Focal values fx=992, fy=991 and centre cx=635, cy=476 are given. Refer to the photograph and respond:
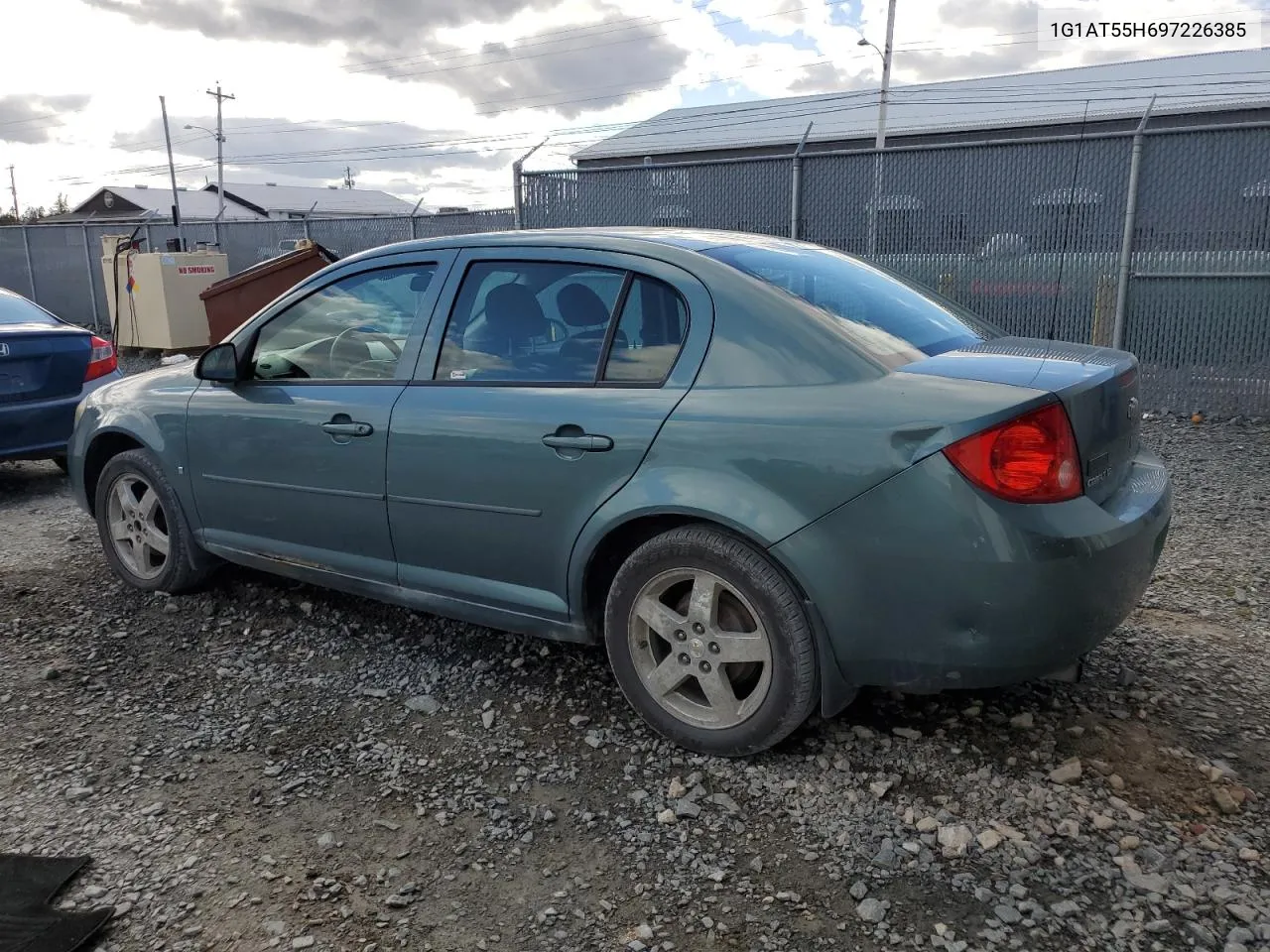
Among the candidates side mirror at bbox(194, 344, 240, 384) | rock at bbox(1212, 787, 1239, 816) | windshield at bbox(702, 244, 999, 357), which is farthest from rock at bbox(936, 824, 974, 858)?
side mirror at bbox(194, 344, 240, 384)

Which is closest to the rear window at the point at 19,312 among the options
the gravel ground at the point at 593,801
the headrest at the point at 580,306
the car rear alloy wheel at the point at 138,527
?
the car rear alloy wheel at the point at 138,527

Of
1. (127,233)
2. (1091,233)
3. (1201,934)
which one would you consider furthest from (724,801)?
(127,233)

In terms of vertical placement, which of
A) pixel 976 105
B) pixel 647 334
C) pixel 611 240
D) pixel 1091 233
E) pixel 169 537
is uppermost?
pixel 976 105

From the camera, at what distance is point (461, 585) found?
3457 mm

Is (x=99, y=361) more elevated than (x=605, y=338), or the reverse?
(x=605, y=338)

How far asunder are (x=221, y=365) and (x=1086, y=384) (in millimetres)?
3212

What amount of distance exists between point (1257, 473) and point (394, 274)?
540 centimetres

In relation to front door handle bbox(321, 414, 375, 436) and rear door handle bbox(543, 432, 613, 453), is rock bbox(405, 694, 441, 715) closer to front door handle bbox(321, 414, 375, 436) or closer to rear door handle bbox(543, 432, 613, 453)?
front door handle bbox(321, 414, 375, 436)

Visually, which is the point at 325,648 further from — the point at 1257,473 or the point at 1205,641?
the point at 1257,473

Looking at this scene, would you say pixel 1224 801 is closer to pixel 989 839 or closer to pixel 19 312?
pixel 989 839

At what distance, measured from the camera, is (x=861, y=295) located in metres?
3.26

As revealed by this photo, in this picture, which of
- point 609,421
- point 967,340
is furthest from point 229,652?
point 967,340

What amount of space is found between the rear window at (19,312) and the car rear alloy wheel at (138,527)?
2.84m

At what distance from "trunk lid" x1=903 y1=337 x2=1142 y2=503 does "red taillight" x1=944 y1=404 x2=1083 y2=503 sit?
79 mm
